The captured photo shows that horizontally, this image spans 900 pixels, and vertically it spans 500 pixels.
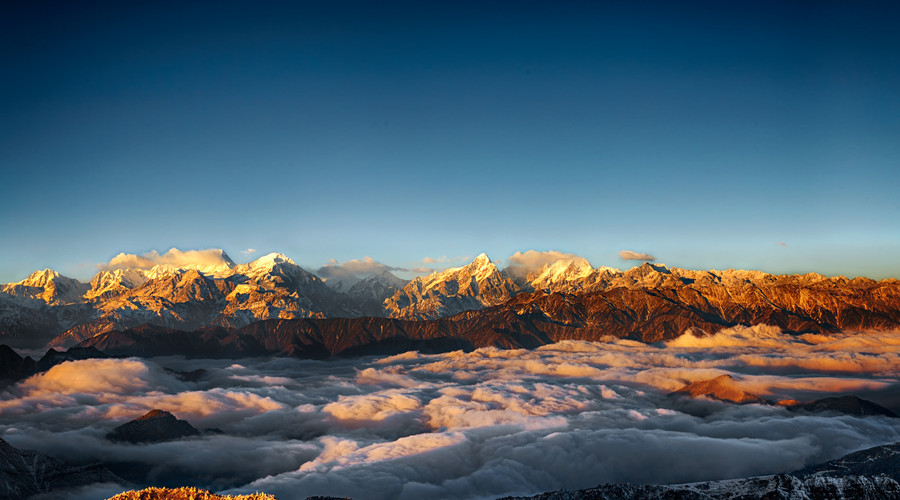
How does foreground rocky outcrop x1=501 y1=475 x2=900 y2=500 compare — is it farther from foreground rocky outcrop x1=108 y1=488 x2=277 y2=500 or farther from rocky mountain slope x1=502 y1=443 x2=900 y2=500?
foreground rocky outcrop x1=108 y1=488 x2=277 y2=500

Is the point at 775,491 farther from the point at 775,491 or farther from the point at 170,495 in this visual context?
the point at 170,495

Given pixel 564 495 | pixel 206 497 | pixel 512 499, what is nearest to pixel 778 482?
pixel 564 495

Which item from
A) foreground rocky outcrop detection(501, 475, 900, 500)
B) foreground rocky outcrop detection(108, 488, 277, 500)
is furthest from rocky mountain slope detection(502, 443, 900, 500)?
foreground rocky outcrop detection(108, 488, 277, 500)

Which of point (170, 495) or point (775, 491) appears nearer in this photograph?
point (170, 495)

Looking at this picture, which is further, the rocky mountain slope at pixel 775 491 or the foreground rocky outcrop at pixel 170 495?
the rocky mountain slope at pixel 775 491

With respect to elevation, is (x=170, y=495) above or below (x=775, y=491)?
above

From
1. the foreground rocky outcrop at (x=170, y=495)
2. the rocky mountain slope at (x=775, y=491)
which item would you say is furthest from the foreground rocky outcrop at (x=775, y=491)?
the foreground rocky outcrop at (x=170, y=495)

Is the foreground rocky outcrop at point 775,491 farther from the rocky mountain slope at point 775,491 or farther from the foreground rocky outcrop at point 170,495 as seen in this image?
the foreground rocky outcrop at point 170,495

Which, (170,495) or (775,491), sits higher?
(170,495)

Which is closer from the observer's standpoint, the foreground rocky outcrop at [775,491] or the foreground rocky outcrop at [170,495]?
the foreground rocky outcrop at [170,495]

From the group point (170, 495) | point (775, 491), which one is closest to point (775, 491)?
point (775, 491)

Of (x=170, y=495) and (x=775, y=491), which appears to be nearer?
(x=170, y=495)

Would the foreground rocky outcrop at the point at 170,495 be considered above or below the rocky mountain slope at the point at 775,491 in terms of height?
above
